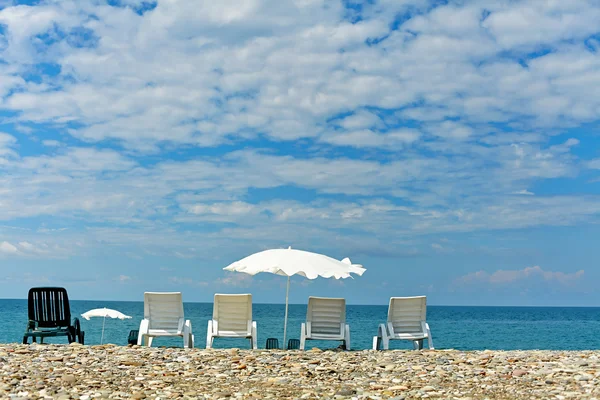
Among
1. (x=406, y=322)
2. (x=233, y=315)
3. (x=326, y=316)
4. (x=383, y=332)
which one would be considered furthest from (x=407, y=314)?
(x=233, y=315)

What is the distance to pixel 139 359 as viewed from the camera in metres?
8.13

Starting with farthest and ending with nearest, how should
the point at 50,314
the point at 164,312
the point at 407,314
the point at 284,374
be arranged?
the point at 50,314, the point at 407,314, the point at 164,312, the point at 284,374

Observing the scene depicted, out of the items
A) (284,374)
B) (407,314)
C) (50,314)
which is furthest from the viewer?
(50,314)

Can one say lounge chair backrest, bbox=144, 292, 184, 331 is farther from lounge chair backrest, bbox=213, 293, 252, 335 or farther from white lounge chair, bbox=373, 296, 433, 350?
white lounge chair, bbox=373, 296, 433, 350

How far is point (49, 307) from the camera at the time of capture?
11227 millimetres

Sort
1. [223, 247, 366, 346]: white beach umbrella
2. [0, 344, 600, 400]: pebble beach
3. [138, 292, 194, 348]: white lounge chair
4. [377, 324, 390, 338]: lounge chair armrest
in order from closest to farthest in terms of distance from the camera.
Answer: [0, 344, 600, 400]: pebble beach
[223, 247, 366, 346]: white beach umbrella
[138, 292, 194, 348]: white lounge chair
[377, 324, 390, 338]: lounge chair armrest

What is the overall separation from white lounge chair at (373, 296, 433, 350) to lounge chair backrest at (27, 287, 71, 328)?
5458mm

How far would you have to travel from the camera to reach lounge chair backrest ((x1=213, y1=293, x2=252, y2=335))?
412 inches

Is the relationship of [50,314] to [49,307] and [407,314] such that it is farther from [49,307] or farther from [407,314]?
[407,314]

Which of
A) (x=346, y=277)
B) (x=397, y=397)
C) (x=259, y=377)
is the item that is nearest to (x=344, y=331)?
(x=346, y=277)

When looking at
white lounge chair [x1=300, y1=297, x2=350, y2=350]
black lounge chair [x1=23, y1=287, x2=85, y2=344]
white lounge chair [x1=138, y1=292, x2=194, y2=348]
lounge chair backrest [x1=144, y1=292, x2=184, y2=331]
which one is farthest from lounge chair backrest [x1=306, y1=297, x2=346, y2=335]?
black lounge chair [x1=23, y1=287, x2=85, y2=344]

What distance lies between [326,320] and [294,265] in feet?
3.76

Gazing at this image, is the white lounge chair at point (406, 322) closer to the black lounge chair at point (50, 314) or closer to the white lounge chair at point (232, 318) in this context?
the white lounge chair at point (232, 318)

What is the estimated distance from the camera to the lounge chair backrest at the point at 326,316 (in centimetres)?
1052
